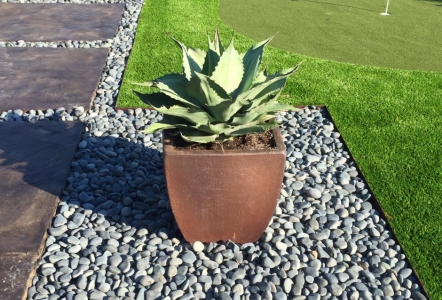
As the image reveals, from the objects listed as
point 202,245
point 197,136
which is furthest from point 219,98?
point 202,245

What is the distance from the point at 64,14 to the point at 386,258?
5.76 meters

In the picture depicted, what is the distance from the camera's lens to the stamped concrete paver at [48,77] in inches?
186

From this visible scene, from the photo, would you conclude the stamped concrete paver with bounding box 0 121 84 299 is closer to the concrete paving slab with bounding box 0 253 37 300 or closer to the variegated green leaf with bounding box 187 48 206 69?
the concrete paving slab with bounding box 0 253 37 300

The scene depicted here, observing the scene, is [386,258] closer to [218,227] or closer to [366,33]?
[218,227]

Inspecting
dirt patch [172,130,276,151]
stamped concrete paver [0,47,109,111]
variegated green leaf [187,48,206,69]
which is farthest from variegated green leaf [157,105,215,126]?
stamped concrete paver [0,47,109,111]

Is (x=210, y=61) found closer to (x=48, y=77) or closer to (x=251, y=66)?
(x=251, y=66)

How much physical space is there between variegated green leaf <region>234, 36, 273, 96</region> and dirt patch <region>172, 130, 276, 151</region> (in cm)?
27

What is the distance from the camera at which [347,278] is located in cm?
285

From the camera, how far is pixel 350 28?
7.10 meters

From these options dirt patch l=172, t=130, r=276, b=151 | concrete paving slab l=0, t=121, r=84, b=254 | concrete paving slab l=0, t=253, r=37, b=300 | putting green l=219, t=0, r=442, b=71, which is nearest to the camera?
concrete paving slab l=0, t=253, r=37, b=300

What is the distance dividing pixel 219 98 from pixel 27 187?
159cm

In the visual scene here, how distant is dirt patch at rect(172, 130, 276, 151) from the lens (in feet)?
9.32

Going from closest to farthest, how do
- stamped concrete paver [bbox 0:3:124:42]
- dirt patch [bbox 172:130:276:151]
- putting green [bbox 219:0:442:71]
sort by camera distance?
dirt patch [bbox 172:130:276:151]
putting green [bbox 219:0:442:71]
stamped concrete paver [bbox 0:3:124:42]

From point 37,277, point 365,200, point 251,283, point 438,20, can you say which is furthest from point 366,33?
point 37,277
